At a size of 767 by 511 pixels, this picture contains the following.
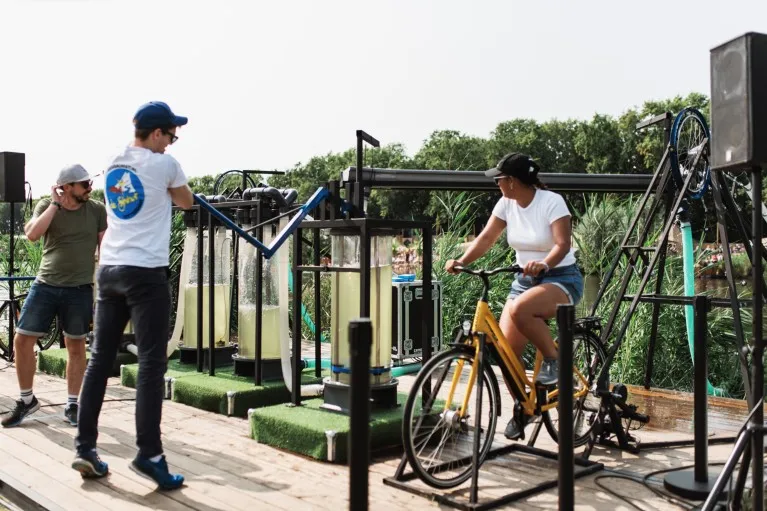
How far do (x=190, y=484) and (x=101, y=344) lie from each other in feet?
2.60

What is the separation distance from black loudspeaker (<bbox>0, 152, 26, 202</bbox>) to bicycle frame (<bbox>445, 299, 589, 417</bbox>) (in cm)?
572

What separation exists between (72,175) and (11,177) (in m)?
3.50

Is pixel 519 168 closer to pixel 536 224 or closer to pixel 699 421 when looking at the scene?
pixel 536 224

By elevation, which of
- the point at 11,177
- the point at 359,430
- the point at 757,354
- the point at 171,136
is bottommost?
the point at 359,430

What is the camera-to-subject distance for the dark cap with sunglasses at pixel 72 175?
4.69 metres

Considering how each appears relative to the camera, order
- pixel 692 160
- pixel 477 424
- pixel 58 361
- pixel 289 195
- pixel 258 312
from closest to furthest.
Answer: pixel 477 424, pixel 692 160, pixel 258 312, pixel 289 195, pixel 58 361

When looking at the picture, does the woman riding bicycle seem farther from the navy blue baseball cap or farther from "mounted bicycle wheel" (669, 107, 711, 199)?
the navy blue baseball cap

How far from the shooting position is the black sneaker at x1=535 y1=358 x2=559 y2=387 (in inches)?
161

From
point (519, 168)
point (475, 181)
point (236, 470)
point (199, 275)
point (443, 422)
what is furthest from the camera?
point (475, 181)

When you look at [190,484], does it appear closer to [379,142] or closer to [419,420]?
[419,420]

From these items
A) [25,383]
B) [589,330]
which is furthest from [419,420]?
[25,383]

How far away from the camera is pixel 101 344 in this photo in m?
3.64

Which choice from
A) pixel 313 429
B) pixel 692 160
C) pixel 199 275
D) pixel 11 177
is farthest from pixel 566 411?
pixel 11 177

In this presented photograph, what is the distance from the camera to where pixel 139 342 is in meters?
3.56
